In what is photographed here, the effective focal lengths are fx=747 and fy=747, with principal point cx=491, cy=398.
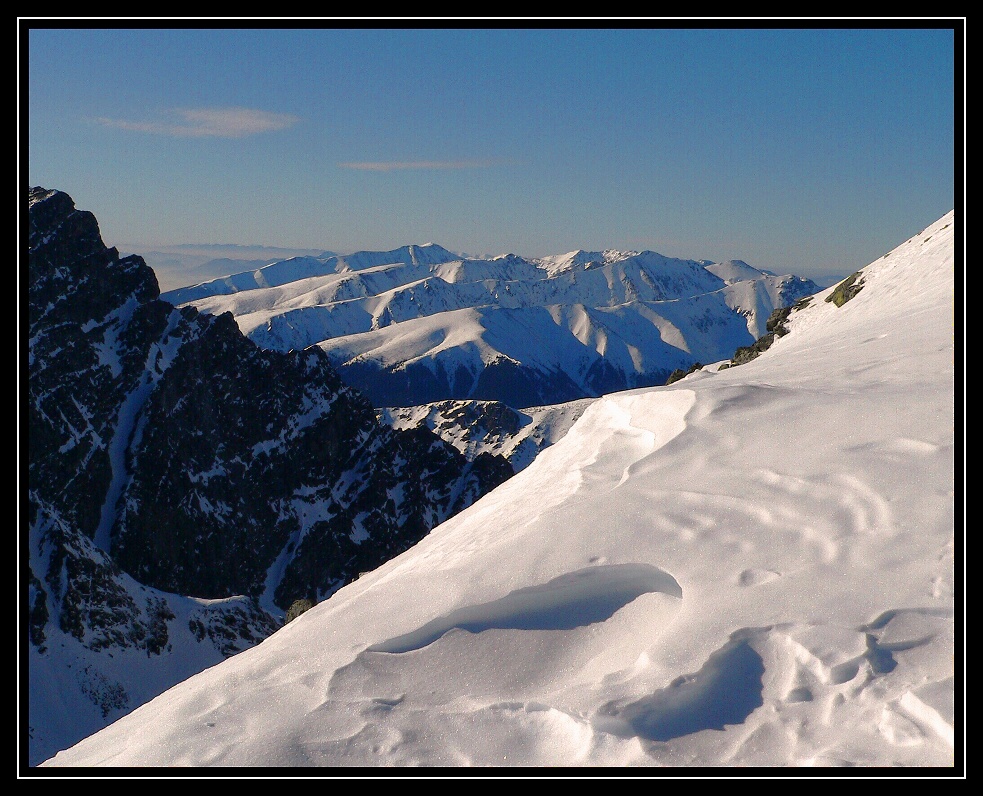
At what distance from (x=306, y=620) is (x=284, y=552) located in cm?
10795

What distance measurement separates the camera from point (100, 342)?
4218 inches

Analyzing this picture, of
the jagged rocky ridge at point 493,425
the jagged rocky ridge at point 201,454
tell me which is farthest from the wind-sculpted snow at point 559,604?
the jagged rocky ridge at point 493,425

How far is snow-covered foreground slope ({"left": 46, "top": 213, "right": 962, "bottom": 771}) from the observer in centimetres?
515

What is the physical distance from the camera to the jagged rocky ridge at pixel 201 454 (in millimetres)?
93188

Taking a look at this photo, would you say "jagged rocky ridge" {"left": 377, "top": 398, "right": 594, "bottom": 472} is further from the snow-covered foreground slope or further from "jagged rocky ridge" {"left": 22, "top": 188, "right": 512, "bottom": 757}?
the snow-covered foreground slope

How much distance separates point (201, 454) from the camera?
110812mm

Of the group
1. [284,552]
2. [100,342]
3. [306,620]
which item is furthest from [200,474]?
[306,620]

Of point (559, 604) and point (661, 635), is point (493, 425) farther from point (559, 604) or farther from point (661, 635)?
point (661, 635)

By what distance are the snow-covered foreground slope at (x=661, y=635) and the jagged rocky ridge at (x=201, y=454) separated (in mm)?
64461

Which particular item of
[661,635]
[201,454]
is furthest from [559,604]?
[201,454]

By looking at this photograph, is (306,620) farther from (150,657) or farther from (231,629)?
(231,629)

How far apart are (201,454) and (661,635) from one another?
114 metres

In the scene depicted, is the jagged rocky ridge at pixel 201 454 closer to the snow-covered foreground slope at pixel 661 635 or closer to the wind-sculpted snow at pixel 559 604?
the snow-covered foreground slope at pixel 661 635
